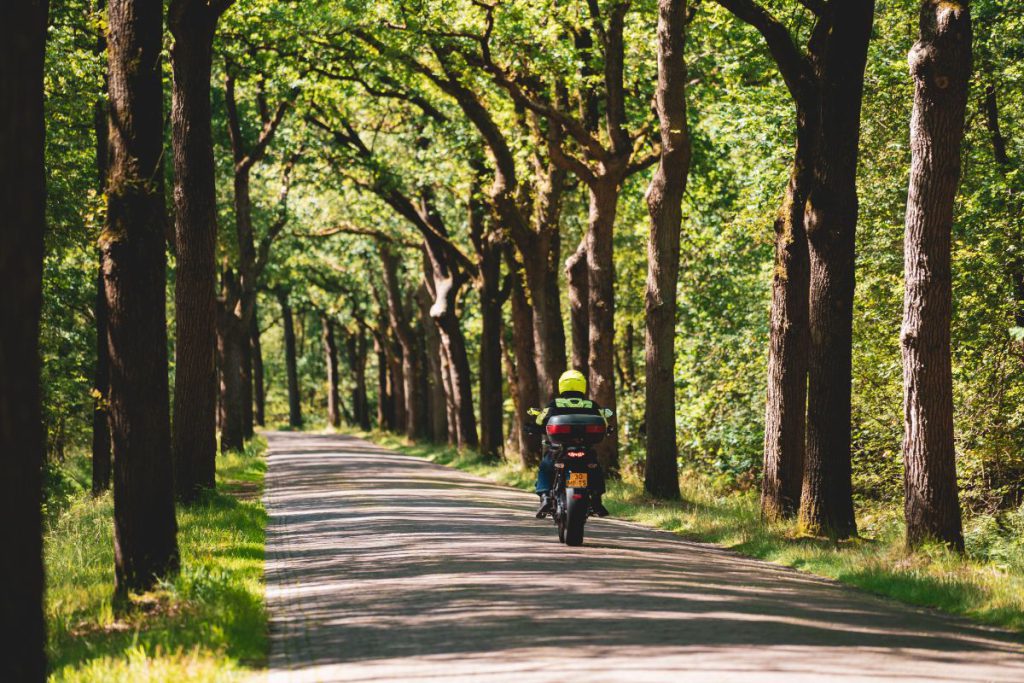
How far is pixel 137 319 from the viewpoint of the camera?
1110 cm

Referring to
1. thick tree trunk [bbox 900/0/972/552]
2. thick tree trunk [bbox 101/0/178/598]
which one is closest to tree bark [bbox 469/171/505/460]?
thick tree trunk [bbox 900/0/972/552]

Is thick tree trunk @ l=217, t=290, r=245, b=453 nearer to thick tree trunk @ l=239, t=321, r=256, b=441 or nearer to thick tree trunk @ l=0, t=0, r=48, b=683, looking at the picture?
thick tree trunk @ l=239, t=321, r=256, b=441

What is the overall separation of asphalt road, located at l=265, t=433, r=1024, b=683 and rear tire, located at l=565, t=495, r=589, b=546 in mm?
180

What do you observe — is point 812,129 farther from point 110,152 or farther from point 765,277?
point 765,277

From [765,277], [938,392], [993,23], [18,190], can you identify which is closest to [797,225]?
[938,392]

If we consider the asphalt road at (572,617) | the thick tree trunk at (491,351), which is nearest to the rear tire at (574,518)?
the asphalt road at (572,617)

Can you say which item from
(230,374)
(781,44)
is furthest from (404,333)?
(781,44)

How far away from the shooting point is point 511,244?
101ft

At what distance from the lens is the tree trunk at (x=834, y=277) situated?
1530 centimetres

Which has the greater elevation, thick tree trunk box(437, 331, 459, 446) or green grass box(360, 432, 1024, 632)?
thick tree trunk box(437, 331, 459, 446)

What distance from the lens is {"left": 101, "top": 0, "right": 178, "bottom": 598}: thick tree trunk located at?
437 inches

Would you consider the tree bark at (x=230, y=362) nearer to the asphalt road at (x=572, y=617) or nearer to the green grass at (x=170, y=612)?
the green grass at (x=170, y=612)

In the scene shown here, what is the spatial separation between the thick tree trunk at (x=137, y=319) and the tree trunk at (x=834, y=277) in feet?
25.0

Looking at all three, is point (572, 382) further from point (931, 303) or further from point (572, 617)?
point (572, 617)
